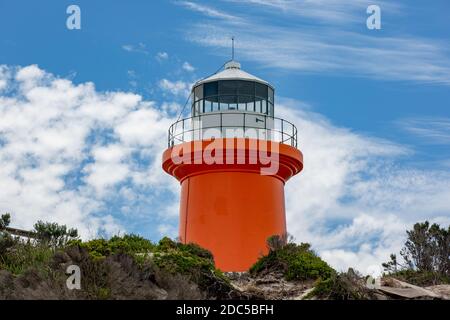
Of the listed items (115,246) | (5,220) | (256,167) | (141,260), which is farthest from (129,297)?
(256,167)

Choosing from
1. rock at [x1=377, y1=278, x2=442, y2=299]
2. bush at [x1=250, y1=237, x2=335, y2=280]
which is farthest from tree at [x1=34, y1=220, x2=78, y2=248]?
rock at [x1=377, y1=278, x2=442, y2=299]

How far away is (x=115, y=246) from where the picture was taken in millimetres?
16484

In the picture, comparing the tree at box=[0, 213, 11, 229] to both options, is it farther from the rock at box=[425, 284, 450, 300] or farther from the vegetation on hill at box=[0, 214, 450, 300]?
the rock at box=[425, 284, 450, 300]

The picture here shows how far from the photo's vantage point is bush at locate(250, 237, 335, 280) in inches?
683

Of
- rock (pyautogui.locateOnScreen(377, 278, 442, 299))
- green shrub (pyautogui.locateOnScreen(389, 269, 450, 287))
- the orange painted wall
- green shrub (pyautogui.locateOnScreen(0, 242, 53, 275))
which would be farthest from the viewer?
the orange painted wall

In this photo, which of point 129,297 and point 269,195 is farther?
point 269,195

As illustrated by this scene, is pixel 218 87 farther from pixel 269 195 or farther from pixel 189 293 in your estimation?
pixel 189 293

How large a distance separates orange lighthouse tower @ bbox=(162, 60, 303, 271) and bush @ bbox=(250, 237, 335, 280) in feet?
12.9

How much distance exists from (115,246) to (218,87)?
892cm

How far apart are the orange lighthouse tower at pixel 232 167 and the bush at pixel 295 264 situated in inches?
155

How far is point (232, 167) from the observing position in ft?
77.1

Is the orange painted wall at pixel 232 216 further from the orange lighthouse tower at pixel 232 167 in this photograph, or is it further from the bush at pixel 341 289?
the bush at pixel 341 289
